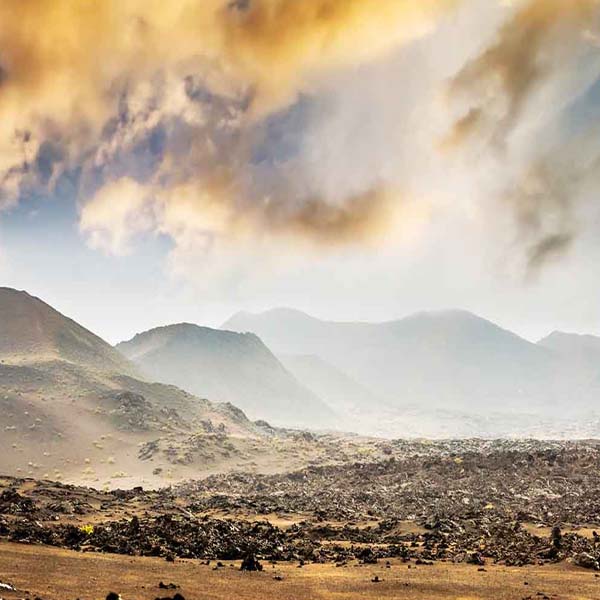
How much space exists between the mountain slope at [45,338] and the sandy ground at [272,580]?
125869 mm

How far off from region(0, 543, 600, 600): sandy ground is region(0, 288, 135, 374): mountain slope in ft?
413

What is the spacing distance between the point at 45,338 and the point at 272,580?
15119cm

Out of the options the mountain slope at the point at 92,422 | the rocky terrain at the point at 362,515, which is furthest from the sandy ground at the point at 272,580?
the mountain slope at the point at 92,422

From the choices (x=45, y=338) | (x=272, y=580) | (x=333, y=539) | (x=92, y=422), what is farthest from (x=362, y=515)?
(x=45, y=338)

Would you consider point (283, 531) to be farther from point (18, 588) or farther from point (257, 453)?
point (257, 453)

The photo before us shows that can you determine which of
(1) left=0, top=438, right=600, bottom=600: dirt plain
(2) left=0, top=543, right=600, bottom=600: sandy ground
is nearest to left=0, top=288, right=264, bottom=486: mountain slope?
(1) left=0, top=438, right=600, bottom=600: dirt plain

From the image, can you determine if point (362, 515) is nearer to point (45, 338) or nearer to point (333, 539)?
point (333, 539)

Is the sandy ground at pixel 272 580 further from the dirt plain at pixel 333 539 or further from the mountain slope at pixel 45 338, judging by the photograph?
the mountain slope at pixel 45 338

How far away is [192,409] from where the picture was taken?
134000mm

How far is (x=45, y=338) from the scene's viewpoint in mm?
152750

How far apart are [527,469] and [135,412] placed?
7905 centimetres

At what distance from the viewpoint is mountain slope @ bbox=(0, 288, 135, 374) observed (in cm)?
14475

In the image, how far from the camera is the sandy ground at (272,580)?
17.4 m

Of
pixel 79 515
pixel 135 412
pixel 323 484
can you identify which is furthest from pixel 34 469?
pixel 79 515
